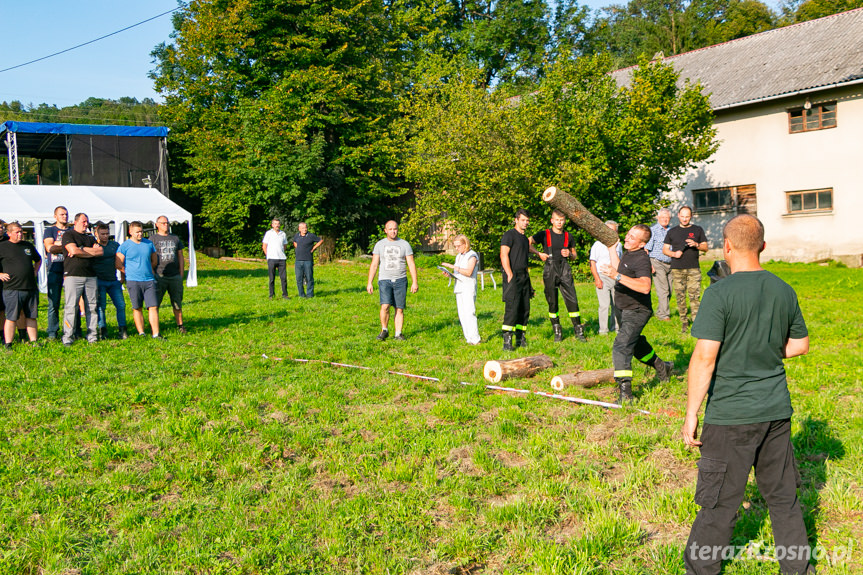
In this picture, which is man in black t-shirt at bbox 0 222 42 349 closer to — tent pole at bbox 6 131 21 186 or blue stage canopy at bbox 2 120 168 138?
tent pole at bbox 6 131 21 186

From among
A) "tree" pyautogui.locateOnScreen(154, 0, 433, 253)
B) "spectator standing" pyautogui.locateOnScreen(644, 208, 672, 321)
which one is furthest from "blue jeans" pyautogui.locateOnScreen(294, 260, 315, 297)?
"tree" pyautogui.locateOnScreen(154, 0, 433, 253)

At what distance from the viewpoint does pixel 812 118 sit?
72.5 feet

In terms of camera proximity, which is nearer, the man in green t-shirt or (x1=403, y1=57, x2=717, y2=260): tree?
the man in green t-shirt

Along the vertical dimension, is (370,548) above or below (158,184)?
below

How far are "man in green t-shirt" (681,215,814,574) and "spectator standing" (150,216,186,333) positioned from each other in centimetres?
937

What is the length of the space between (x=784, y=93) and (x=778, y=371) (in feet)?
73.5

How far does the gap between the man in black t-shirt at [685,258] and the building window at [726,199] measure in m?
14.3

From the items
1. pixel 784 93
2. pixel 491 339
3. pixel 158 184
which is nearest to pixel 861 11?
pixel 784 93

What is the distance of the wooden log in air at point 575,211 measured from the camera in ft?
24.0

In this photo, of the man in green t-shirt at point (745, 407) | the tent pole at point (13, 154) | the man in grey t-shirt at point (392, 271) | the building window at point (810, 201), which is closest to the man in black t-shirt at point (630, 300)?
the man in green t-shirt at point (745, 407)

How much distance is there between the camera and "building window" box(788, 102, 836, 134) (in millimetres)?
21719

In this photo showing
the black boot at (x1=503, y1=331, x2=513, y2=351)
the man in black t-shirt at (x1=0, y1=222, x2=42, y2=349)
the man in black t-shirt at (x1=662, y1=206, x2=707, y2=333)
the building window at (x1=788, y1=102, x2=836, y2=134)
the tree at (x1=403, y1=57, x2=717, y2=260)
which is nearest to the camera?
the black boot at (x1=503, y1=331, x2=513, y2=351)

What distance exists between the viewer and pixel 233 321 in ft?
40.4

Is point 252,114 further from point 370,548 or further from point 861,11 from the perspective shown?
point 370,548
